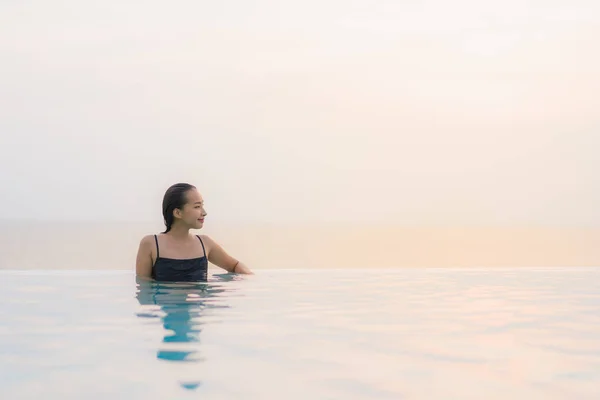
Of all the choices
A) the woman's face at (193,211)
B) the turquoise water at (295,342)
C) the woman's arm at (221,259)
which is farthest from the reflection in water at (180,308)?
the woman's face at (193,211)

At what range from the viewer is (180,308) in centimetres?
517

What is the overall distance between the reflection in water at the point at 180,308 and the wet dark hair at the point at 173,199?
592mm

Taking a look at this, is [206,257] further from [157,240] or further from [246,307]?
[246,307]

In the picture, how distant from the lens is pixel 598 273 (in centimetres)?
920

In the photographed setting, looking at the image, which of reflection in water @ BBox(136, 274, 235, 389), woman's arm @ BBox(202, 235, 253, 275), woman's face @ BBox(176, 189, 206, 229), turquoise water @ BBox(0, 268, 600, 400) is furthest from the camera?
woman's arm @ BBox(202, 235, 253, 275)

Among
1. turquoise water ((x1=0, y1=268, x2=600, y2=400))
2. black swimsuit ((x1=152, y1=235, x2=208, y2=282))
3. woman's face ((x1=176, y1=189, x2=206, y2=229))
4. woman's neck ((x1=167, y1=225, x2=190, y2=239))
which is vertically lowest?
turquoise water ((x1=0, y1=268, x2=600, y2=400))

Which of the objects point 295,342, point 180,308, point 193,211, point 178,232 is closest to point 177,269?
point 178,232

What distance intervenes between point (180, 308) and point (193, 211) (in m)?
1.93

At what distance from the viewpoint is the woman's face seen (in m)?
6.98

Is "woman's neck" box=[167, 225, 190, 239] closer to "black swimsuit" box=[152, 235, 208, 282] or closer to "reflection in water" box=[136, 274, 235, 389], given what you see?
"black swimsuit" box=[152, 235, 208, 282]

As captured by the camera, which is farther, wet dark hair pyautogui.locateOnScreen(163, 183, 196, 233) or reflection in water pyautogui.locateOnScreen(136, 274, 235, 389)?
wet dark hair pyautogui.locateOnScreen(163, 183, 196, 233)

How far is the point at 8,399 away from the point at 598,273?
7908mm

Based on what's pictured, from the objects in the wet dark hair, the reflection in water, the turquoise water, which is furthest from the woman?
the turquoise water

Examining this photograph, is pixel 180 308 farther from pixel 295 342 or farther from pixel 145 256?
pixel 145 256
